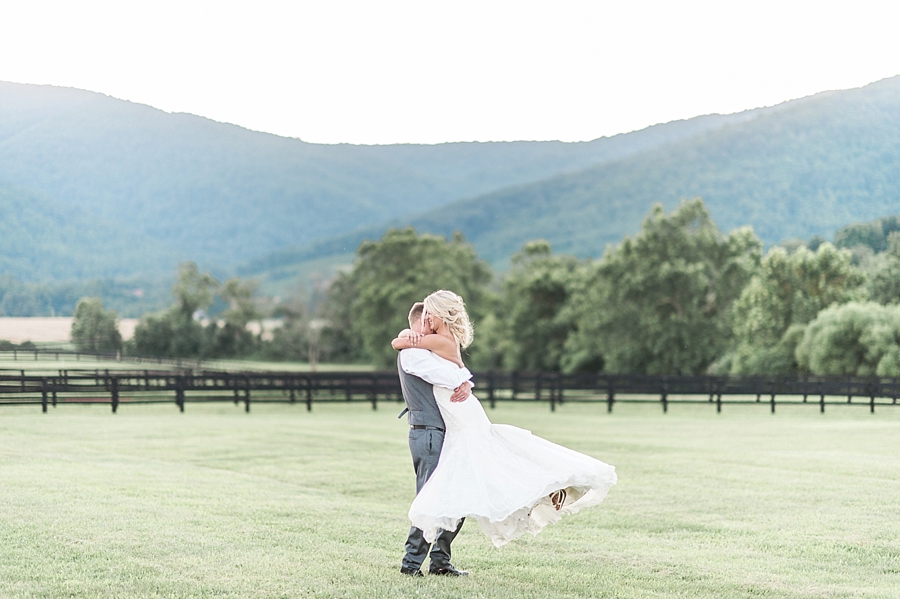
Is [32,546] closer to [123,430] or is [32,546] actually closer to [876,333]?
[123,430]

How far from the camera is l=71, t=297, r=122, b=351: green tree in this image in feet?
194

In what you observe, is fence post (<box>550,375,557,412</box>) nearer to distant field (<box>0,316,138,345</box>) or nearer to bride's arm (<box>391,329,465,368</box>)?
bride's arm (<box>391,329,465,368</box>)

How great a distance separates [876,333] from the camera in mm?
44000

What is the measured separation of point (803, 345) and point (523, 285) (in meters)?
29.9

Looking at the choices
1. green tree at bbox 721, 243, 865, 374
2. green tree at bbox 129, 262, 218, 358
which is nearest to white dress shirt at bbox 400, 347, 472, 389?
green tree at bbox 721, 243, 865, 374

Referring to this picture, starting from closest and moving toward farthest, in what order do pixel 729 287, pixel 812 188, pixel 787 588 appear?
pixel 787 588, pixel 729 287, pixel 812 188

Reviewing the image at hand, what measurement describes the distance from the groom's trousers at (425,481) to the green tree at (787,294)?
1979 inches

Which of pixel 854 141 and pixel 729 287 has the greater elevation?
pixel 854 141

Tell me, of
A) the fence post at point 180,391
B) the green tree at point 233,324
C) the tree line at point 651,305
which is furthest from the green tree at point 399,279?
the fence post at point 180,391

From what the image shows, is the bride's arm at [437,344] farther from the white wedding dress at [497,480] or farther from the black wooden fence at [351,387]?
the black wooden fence at [351,387]

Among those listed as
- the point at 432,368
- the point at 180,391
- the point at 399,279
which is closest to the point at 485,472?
the point at 432,368

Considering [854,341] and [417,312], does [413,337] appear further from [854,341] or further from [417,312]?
[854,341]

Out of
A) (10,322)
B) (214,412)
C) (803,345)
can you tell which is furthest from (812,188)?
(214,412)

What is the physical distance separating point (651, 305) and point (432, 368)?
57267mm
